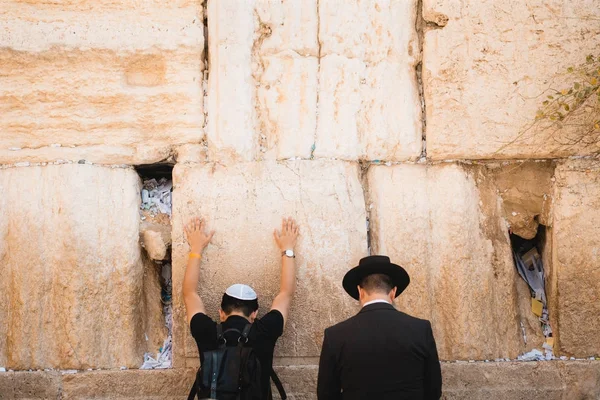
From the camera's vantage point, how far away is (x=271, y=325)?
161 inches

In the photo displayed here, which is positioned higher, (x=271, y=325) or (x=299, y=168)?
(x=299, y=168)

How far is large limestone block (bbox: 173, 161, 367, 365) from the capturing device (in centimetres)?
462

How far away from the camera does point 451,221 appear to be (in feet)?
15.5

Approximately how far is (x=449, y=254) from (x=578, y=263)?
2.78 feet

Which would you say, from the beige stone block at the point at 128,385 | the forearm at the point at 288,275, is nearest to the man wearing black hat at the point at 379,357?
the forearm at the point at 288,275

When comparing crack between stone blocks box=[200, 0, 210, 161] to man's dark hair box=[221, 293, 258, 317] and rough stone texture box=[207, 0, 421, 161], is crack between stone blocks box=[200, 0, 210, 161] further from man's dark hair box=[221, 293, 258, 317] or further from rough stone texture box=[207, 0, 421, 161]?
man's dark hair box=[221, 293, 258, 317]

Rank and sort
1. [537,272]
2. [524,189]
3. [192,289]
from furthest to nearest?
[537,272] < [524,189] < [192,289]

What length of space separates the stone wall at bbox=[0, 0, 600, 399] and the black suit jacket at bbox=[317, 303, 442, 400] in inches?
37.4

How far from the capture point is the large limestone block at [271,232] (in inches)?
182

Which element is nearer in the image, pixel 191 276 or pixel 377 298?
pixel 377 298

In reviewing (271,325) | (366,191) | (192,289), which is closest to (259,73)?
(366,191)

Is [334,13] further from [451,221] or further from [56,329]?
[56,329]

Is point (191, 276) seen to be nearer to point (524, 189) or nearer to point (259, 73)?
point (259, 73)

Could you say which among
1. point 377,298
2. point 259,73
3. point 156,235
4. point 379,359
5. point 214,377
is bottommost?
point 214,377
